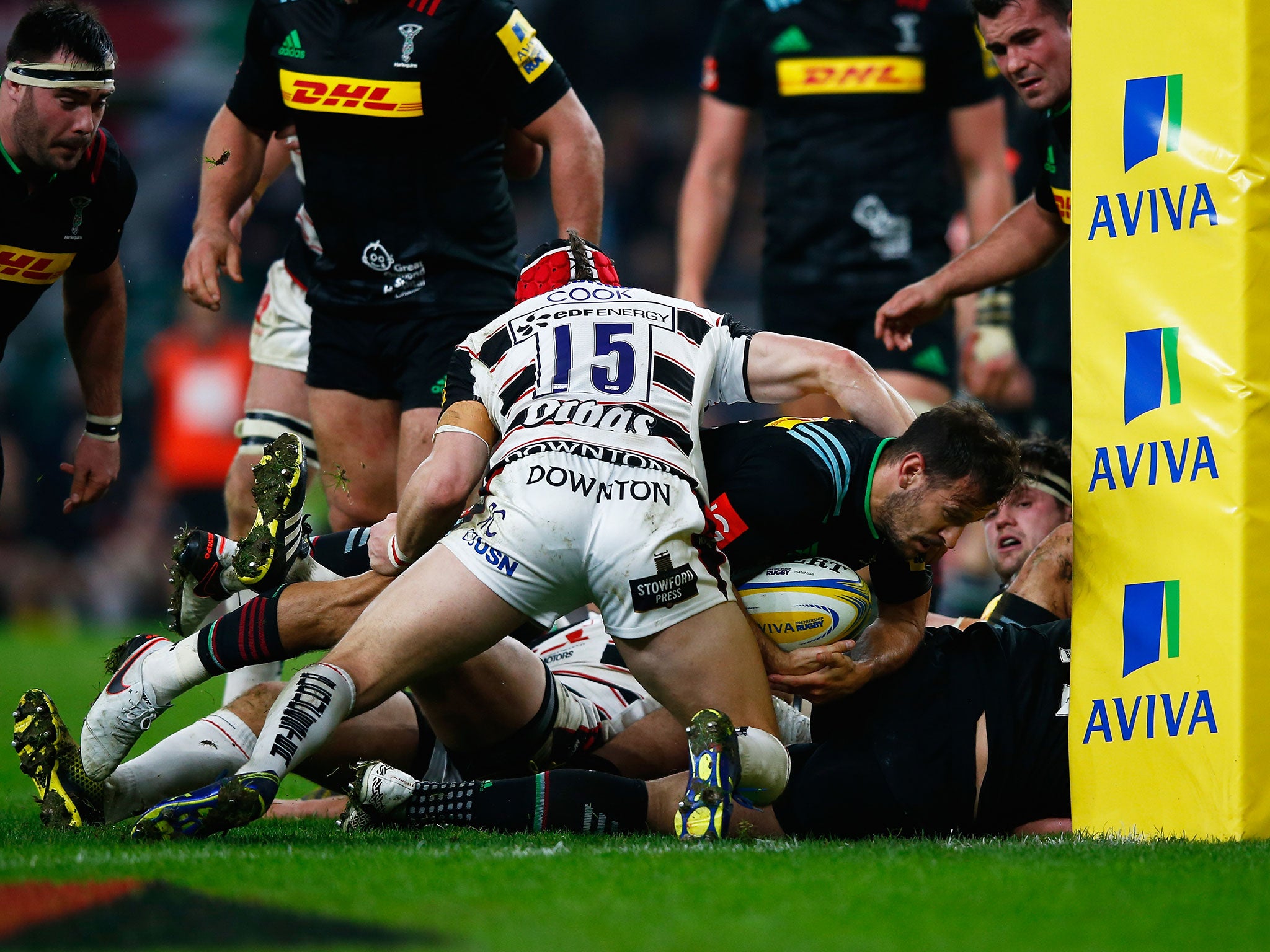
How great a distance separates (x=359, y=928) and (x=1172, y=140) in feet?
9.19

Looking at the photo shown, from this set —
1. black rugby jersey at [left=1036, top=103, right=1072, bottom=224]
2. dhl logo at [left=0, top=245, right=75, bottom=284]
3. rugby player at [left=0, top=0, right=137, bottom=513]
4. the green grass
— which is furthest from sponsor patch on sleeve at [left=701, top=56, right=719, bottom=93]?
the green grass

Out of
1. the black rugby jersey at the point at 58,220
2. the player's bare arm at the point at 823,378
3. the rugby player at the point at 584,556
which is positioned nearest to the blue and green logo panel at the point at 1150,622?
the rugby player at the point at 584,556

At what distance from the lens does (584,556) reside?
4090 millimetres

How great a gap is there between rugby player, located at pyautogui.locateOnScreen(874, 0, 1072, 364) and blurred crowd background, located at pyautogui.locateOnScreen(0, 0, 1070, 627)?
10.4ft

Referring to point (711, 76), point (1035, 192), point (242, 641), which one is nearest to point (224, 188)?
point (242, 641)

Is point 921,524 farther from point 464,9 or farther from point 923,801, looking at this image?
point 464,9

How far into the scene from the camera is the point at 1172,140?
402cm

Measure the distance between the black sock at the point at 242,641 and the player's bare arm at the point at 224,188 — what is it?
4.64ft

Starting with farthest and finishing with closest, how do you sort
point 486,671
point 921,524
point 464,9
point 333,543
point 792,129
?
point 792,129, point 464,9, point 333,543, point 486,671, point 921,524

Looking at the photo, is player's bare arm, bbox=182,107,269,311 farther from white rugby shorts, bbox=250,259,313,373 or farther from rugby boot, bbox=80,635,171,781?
rugby boot, bbox=80,635,171,781

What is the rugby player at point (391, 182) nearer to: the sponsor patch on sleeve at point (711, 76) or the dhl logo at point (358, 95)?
the dhl logo at point (358, 95)

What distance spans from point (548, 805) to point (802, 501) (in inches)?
42.2

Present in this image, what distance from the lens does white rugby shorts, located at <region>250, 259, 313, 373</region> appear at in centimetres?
637

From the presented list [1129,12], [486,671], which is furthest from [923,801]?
[1129,12]
